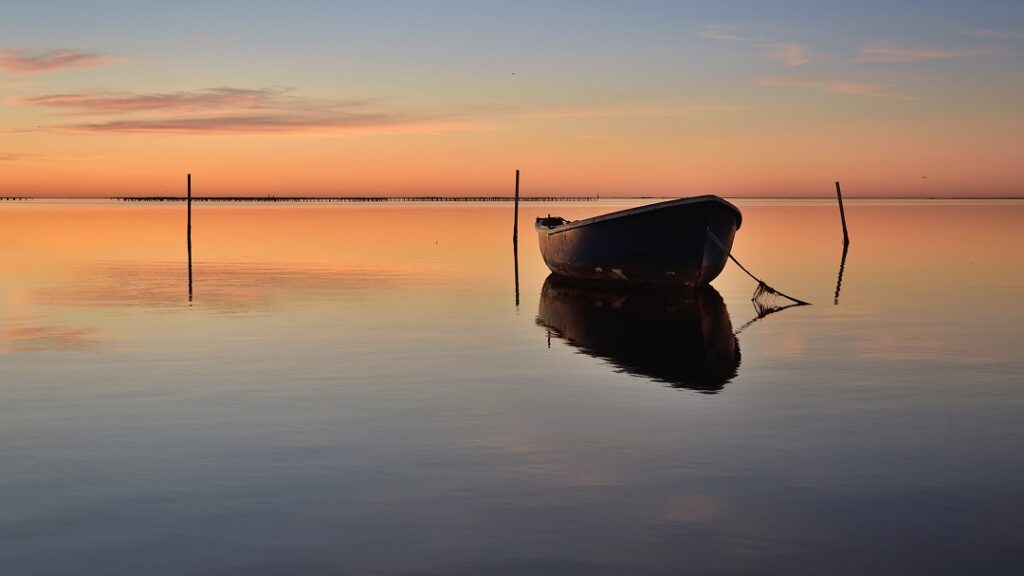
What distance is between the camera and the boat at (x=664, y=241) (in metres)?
32.5

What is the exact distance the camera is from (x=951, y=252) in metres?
56.9

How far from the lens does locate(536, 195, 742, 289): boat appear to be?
107 ft

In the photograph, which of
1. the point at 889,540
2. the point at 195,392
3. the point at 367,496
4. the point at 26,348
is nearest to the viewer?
the point at 889,540

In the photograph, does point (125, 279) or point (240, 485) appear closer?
point (240, 485)

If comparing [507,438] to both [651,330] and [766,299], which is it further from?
[766,299]

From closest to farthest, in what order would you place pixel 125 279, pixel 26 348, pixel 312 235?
pixel 26 348 → pixel 125 279 → pixel 312 235

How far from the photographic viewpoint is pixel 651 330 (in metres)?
25.6

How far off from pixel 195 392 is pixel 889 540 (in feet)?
36.0

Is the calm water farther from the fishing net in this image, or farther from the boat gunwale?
the boat gunwale

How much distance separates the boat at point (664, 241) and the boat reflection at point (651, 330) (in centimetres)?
73

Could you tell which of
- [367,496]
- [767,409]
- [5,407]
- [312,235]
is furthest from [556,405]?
[312,235]

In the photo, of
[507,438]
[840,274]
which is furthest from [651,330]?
Answer: [840,274]

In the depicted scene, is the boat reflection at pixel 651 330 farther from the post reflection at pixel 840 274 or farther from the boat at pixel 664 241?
the post reflection at pixel 840 274

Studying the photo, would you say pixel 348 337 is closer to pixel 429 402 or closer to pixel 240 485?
pixel 429 402
